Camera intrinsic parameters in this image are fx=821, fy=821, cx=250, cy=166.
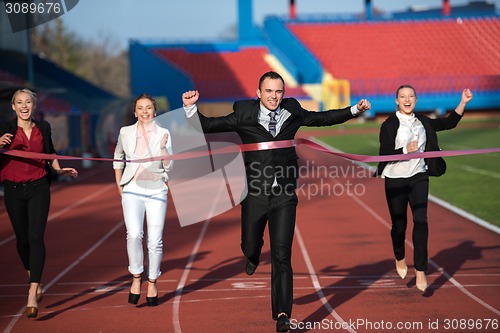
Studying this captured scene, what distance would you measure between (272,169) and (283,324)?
1261 millimetres

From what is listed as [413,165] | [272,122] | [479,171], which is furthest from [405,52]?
[272,122]

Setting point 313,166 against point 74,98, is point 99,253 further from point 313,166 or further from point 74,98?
point 74,98

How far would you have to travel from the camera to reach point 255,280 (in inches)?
366

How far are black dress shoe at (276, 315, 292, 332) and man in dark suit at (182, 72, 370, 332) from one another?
0.30 feet

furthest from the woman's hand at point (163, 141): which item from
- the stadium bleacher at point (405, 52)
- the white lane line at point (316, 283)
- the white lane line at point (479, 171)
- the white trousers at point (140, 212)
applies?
the stadium bleacher at point (405, 52)

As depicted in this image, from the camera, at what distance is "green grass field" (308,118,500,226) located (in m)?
16.6

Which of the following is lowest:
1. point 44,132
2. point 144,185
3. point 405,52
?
point 144,185

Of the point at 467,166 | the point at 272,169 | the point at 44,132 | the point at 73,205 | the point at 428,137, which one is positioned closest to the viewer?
the point at 272,169

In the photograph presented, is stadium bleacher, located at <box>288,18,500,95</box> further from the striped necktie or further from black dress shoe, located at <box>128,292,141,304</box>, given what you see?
the striped necktie

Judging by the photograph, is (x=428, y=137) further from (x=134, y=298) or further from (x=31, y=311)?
(x=31, y=311)

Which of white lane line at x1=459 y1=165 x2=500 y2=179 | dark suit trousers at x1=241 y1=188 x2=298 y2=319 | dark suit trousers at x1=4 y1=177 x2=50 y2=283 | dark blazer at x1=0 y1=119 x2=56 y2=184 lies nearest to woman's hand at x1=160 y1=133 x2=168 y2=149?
dark blazer at x1=0 y1=119 x2=56 y2=184

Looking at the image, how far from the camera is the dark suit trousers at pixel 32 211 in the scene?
25.0ft

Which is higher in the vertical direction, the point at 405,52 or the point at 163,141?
the point at 405,52

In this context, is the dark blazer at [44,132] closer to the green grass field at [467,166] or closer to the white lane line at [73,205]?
the white lane line at [73,205]
